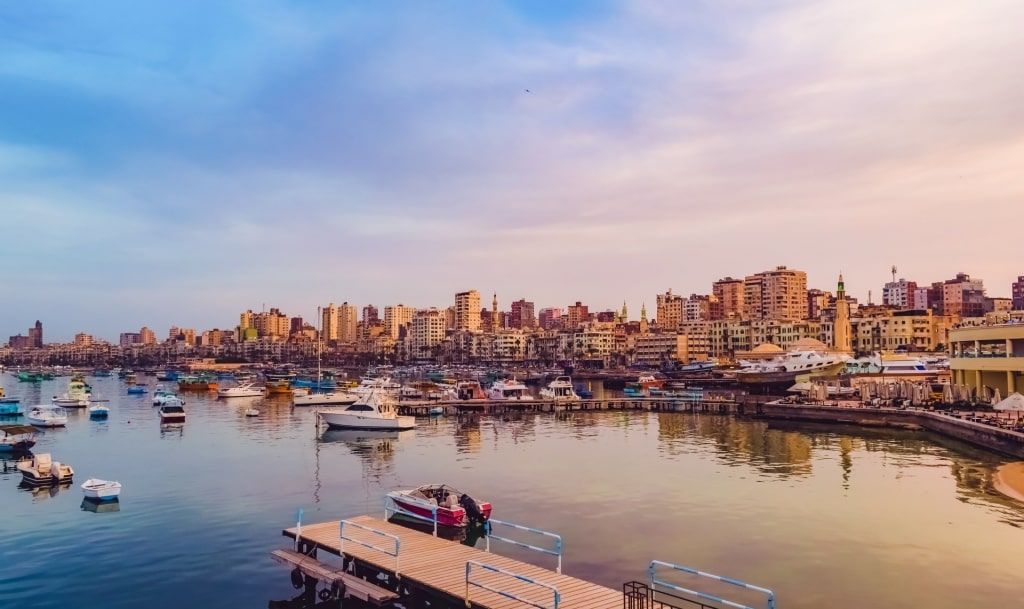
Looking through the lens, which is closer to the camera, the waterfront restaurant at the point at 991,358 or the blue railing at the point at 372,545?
the blue railing at the point at 372,545

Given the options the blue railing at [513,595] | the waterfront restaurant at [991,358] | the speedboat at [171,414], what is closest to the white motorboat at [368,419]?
the speedboat at [171,414]

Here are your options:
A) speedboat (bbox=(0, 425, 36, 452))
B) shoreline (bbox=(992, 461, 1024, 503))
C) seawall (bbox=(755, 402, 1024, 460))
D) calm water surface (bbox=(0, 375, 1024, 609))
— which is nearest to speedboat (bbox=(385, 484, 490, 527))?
calm water surface (bbox=(0, 375, 1024, 609))

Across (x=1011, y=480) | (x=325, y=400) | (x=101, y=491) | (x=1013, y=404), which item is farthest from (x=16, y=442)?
(x=1013, y=404)

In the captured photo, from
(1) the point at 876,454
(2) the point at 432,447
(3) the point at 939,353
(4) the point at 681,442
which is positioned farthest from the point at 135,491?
(3) the point at 939,353

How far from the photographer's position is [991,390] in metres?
73.9

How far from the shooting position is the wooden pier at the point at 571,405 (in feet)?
309

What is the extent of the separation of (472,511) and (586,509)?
7.09m

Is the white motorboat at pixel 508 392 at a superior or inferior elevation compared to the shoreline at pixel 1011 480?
superior

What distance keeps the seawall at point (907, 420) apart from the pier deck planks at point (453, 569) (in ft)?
139

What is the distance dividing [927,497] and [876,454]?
16.7 meters

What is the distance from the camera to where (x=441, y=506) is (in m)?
32.9

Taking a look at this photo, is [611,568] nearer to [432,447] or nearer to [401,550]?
[401,550]

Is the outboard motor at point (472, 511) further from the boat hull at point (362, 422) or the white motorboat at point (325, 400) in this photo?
the white motorboat at point (325, 400)

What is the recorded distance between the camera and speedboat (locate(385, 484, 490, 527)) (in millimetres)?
32344
